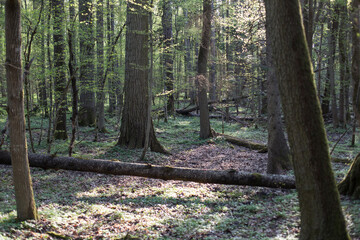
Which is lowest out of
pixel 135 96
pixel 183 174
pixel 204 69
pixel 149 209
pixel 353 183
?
pixel 149 209

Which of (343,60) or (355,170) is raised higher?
(343,60)

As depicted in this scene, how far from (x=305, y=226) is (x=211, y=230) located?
2.36 m

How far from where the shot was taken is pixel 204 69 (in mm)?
16188

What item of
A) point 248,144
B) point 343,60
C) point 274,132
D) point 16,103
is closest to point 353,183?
point 274,132

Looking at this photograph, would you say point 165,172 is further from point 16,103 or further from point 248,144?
point 248,144

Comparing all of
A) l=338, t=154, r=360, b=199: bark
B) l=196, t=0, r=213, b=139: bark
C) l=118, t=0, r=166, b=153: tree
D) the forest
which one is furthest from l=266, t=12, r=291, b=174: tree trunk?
l=196, t=0, r=213, b=139: bark

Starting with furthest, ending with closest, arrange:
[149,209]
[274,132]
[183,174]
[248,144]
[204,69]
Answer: [204,69], [248,144], [274,132], [183,174], [149,209]

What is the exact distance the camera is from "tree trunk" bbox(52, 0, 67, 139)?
34.3 feet

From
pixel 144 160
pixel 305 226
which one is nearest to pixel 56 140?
pixel 144 160

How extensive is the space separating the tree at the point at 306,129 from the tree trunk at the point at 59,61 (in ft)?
25.5

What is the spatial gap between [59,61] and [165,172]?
7.01 metres

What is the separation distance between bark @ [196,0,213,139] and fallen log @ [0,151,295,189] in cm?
763

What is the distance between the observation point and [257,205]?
6992 mm

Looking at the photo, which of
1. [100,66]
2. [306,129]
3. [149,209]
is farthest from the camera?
[100,66]
